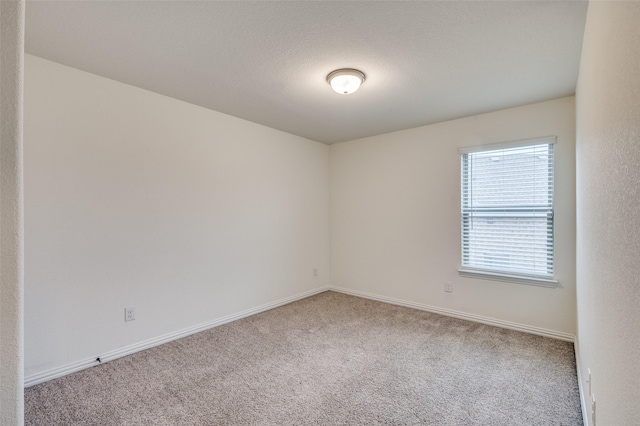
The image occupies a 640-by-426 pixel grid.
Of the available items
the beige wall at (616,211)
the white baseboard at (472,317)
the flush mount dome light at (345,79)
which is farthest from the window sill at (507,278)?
the flush mount dome light at (345,79)

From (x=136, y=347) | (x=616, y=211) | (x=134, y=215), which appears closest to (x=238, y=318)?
(x=136, y=347)

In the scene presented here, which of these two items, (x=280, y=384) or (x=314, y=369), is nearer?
(x=280, y=384)

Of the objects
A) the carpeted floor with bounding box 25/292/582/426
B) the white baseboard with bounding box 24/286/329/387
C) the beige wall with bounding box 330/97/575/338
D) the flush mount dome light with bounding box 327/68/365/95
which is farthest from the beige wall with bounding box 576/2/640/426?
the white baseboard with bounding box 24/286/329/387

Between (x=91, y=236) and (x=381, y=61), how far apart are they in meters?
2.62

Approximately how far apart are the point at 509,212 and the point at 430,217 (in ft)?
2.75

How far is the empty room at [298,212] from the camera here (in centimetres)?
136

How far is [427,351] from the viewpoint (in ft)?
8.83

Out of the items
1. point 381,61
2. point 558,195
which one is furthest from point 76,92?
point 558,195

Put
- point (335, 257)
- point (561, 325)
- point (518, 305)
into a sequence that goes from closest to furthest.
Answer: point (561, 325) < point (518, 305) < point (335, 257)

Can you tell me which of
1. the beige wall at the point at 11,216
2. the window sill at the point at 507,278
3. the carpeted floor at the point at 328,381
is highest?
the beige wall at the point at 11,216

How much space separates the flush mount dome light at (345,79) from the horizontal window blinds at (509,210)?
5.99ft

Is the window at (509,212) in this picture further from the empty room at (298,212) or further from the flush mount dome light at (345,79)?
the flush mount dome light at (345,79)

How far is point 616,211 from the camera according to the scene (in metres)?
1.00

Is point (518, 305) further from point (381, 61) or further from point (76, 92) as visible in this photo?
point (76, 92)
